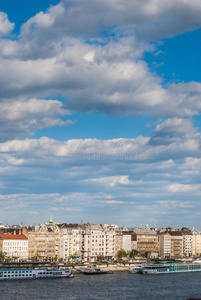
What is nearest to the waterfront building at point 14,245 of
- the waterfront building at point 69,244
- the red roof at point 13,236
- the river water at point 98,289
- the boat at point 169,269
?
the red roof at point 13,236

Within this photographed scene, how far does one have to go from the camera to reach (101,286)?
382 feet

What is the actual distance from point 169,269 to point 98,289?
6525cm

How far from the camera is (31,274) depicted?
13300 cm

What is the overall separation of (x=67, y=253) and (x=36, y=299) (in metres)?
99.4

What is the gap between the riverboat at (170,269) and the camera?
543 feet

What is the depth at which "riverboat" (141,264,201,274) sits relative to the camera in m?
166

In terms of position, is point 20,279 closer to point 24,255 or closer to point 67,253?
point 24,255

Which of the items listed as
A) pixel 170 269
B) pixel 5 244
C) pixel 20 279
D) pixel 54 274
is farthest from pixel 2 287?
pixel 170 269

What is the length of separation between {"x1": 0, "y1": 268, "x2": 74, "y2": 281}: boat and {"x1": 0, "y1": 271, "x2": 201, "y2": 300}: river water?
170 inches

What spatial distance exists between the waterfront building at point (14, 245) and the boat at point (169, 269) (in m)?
38.2

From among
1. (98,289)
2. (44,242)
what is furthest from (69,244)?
(98,289)

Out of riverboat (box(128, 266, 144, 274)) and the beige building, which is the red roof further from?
riverboat (box(128, 266, 144, 274))

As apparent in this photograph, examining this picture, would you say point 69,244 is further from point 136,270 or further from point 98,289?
point 98,289

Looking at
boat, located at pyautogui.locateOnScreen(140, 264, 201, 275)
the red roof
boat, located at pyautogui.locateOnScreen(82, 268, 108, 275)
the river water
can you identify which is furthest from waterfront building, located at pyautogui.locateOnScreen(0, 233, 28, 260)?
the river water
